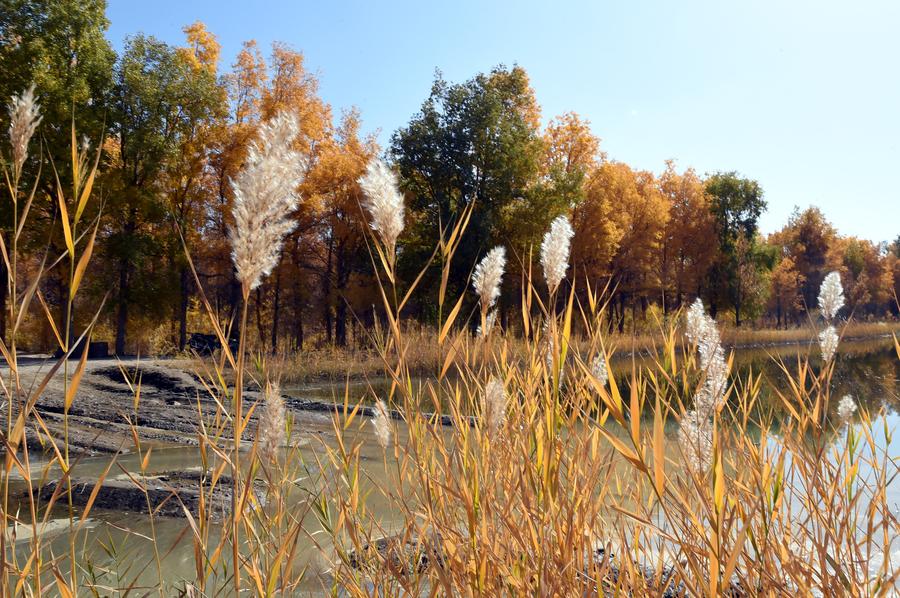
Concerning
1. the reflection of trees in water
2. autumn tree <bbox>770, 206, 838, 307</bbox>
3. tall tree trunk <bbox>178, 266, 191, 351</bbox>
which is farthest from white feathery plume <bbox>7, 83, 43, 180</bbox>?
autumn tree <bbox>770, 206, 838, 307</bbox>

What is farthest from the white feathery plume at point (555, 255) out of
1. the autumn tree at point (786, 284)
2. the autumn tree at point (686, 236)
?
the autumn tree at point (786, 284)

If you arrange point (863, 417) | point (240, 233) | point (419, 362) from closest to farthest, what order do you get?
1. point (240, 233)
2. point (863, 417)
3. point (419, 362)

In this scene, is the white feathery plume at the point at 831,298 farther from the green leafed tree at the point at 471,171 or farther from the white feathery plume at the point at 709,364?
the green leafed tree at the point at 471,171

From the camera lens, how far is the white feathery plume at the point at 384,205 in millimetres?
1287

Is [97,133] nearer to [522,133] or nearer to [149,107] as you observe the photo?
[149,107]

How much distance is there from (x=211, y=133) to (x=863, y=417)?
65.6 ft

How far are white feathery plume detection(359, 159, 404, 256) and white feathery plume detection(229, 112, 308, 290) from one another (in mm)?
204

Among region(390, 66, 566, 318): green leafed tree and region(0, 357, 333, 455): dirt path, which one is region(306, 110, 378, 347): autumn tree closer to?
region(390, 66, 566, 318): green leafed tree

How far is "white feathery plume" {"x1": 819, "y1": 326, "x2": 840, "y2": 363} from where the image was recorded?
1.72 meters

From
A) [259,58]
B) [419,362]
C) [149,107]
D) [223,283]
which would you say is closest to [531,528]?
[419,362]

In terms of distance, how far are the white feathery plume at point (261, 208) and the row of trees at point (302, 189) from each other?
14.4 metres

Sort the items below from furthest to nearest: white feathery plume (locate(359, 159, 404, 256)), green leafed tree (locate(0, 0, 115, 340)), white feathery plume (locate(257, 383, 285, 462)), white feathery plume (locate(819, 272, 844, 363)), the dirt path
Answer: green leafed tree (locate(0, 0, 115, 340)), the dirt path, white feathery plume (locate(819, 272, 844, 363)), white feathery plume (locate(257, 383, 285, 462)), white feathery plume (locate(359, 159, 404, 256))

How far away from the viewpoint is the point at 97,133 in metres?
16.8

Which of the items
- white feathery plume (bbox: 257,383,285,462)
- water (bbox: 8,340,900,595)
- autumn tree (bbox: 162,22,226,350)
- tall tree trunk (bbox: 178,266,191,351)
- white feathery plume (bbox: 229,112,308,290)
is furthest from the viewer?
tall tree trunk (bbox: 178,266,191,351)
